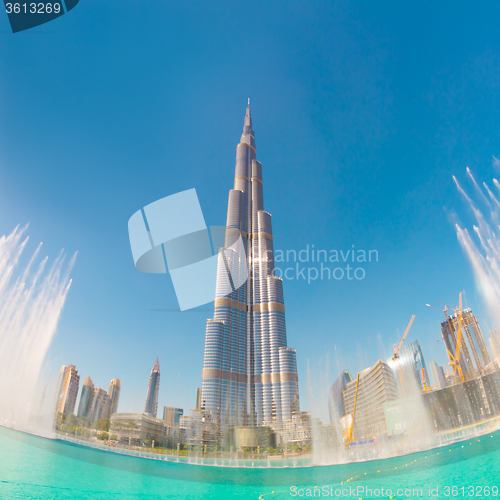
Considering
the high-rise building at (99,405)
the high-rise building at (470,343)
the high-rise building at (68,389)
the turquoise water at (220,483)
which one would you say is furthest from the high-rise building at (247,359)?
the turquoise water at (220,483)

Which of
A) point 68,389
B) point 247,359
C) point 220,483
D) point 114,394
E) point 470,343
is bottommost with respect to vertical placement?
point 220,483

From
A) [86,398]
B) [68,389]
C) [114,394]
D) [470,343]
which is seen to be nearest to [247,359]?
[114,394]

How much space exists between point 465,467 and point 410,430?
190 ft

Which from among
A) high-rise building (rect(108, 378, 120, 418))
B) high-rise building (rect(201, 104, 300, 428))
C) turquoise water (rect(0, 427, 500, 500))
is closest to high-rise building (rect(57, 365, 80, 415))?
high-rise building (rect(108, 378, 120, 418))

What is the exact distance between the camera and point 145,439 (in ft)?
403

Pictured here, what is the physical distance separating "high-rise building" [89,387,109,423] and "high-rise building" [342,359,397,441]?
366 feet

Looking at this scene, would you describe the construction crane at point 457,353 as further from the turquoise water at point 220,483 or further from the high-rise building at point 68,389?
the high-rise building at point 68,389

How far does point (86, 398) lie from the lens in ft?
468

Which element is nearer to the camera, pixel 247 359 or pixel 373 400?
pixel 373 400

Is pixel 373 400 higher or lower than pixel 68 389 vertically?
lower

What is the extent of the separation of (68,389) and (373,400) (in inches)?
4824

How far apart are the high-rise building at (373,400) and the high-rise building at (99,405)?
366ft

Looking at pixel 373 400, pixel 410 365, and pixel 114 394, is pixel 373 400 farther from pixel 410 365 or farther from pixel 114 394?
→ pixel 114 394

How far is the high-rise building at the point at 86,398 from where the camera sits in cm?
13538
